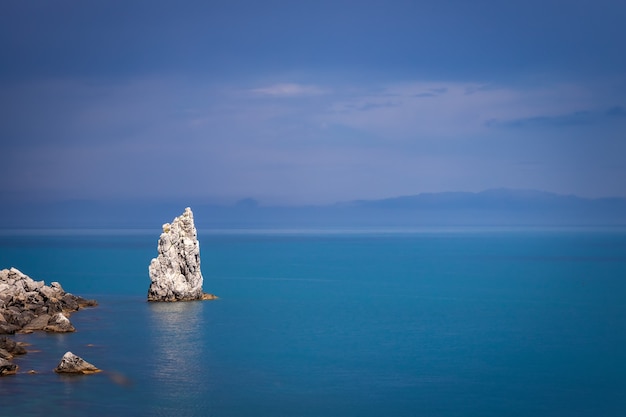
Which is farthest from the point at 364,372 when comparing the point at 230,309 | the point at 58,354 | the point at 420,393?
the point at 230,309

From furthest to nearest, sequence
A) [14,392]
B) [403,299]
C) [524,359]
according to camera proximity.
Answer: [403,299]
[524,359]
[14,392]

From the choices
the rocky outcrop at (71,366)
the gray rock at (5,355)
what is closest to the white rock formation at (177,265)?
the gray rock at (5,355)

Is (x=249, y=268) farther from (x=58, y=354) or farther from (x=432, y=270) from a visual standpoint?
(x=58, y=354)

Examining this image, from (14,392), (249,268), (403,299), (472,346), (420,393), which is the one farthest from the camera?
(249,268)

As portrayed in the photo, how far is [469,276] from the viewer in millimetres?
140750

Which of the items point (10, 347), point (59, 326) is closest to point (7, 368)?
point (10, 347)

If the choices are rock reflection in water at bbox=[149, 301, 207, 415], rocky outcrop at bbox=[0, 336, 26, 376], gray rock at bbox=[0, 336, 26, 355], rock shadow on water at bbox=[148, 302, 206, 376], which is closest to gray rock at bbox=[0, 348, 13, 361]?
rocky outcrop at bbox=[0, 336, 26, 376]

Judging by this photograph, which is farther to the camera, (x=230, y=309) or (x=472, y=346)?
(x=230, y=309)

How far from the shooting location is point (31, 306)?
7562 centimetres

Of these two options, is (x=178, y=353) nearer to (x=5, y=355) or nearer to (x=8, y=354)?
(x=8, y=354)

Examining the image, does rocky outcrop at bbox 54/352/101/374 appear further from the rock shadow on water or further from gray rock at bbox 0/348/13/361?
the rock shadow on water

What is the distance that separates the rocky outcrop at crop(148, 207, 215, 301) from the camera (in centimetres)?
8538

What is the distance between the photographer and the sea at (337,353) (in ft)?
159

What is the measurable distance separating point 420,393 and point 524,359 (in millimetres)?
15809
